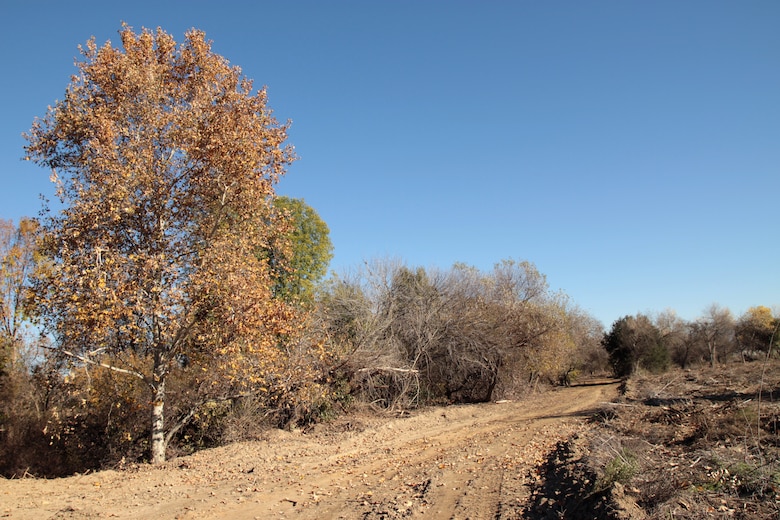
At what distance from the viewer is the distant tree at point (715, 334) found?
49.7 metres

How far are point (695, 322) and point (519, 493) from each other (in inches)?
2269

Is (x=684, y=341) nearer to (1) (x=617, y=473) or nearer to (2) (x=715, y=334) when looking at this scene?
(2) (x=715, y=334)

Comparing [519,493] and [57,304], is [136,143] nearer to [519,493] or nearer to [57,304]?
[57,304]

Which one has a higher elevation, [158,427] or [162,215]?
[162,215]

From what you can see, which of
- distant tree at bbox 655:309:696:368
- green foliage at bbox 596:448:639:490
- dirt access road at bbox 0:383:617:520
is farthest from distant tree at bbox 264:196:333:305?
distant tree at bbox 655:309:696:368

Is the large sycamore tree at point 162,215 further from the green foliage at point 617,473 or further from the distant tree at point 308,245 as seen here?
the distant tree at point 308,245

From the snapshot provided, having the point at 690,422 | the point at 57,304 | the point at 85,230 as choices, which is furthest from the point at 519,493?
the point at 85,230

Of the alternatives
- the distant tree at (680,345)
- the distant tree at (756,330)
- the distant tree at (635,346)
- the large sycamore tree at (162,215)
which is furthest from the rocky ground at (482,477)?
the distant tree at (680,345)

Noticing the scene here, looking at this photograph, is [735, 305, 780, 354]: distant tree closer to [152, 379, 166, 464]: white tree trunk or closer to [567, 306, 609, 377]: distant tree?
[567, 306, 609, 377]: distant tree

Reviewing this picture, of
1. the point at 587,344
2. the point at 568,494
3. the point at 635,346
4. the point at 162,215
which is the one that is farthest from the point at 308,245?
the point at 587,344

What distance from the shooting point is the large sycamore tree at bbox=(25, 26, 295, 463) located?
9820mm

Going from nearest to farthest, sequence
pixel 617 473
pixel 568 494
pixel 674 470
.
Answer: pixel 617 473, pixel 674 470, pixel 568 494

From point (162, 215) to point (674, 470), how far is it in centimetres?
1097

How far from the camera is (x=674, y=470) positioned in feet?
21.2
